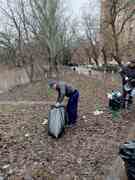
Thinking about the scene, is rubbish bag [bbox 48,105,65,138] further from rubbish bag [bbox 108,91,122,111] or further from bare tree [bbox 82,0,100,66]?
bare tree [bbox 82,0,100,66]

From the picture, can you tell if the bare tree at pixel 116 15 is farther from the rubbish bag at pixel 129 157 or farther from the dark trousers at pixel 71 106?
the rubbish bag at pixel 129 157

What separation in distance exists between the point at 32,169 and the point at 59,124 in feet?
3.20

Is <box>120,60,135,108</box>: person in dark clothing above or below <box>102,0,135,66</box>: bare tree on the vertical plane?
below

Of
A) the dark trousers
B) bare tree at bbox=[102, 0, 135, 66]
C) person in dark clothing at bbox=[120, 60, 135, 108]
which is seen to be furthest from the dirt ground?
bare tree at bbox=[102, 0, 135, 66]

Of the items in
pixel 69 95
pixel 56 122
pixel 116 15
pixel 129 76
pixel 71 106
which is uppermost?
pixel 116 15

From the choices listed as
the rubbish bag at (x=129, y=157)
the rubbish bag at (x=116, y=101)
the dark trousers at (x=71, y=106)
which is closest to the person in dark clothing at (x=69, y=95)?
the dark trousers at (x=71, y=106)

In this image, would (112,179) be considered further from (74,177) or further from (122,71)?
(122,71)

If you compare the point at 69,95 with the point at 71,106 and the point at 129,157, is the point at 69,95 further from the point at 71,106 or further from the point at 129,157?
the point at 129,157

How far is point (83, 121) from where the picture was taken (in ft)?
14.1

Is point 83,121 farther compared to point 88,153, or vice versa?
point 83,121

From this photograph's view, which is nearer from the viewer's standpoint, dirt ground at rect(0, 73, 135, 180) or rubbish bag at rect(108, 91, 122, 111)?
dirt ground at rect(0, 73, 135, 180)

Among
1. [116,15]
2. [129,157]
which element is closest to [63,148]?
[129,157]

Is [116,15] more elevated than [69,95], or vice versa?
[116,15]

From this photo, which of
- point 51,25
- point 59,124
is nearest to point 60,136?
point 59,124
